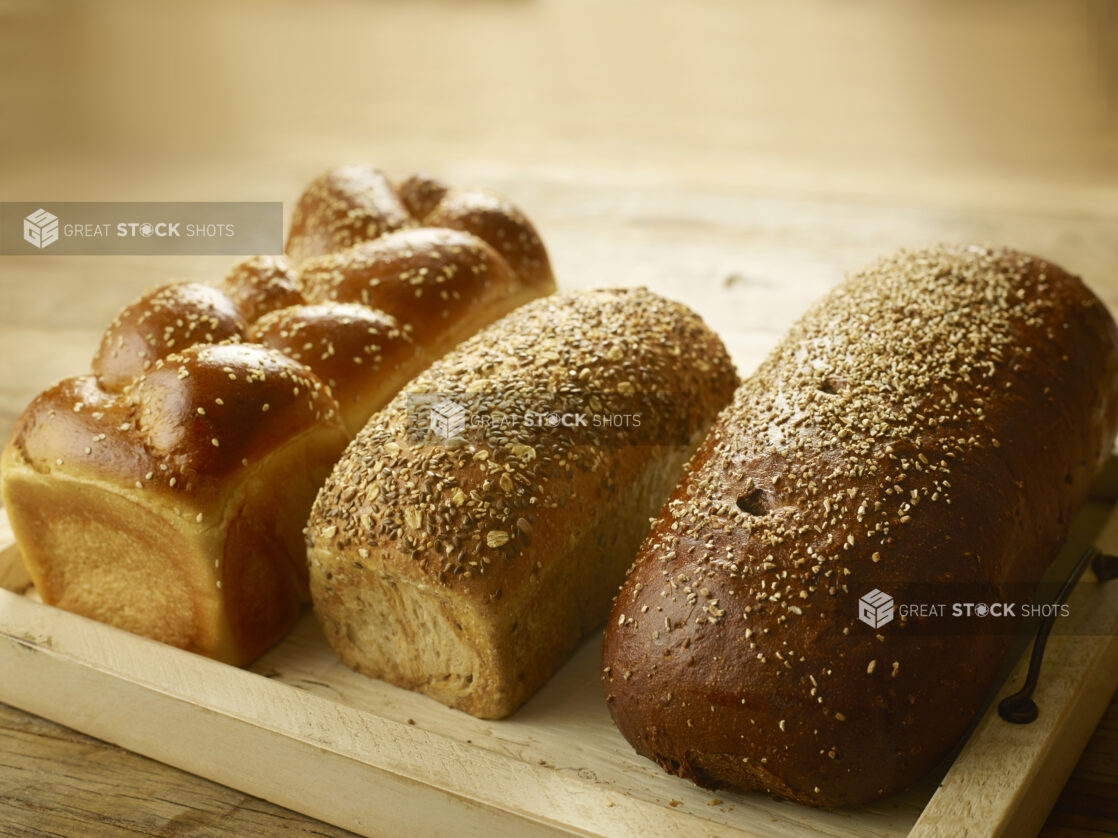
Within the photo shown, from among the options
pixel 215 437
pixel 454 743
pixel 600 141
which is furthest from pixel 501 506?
pixel 600 141

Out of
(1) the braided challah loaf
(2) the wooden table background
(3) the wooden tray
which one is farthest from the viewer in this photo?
(2) the wooden table background

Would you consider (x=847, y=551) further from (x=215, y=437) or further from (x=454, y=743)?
(x=215, y=437)

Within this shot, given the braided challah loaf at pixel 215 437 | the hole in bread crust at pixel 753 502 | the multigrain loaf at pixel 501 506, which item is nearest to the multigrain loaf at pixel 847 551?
the hole in bread crust at pixel 753 502

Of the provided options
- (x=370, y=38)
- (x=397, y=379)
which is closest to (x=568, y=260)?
(x=397, y=379)

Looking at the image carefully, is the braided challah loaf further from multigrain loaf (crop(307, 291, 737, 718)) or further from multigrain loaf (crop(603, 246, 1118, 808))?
multigrain loaf (crop(603, 246, 1118, 808))

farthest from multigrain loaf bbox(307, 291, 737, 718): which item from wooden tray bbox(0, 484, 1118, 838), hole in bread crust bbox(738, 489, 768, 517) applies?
hole in bread crust bbox(738, 489, 768, 517)

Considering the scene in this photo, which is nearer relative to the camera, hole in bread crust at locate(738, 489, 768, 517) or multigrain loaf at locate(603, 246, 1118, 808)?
multigrain loaf at locate(603, 246, 1118, 808)
